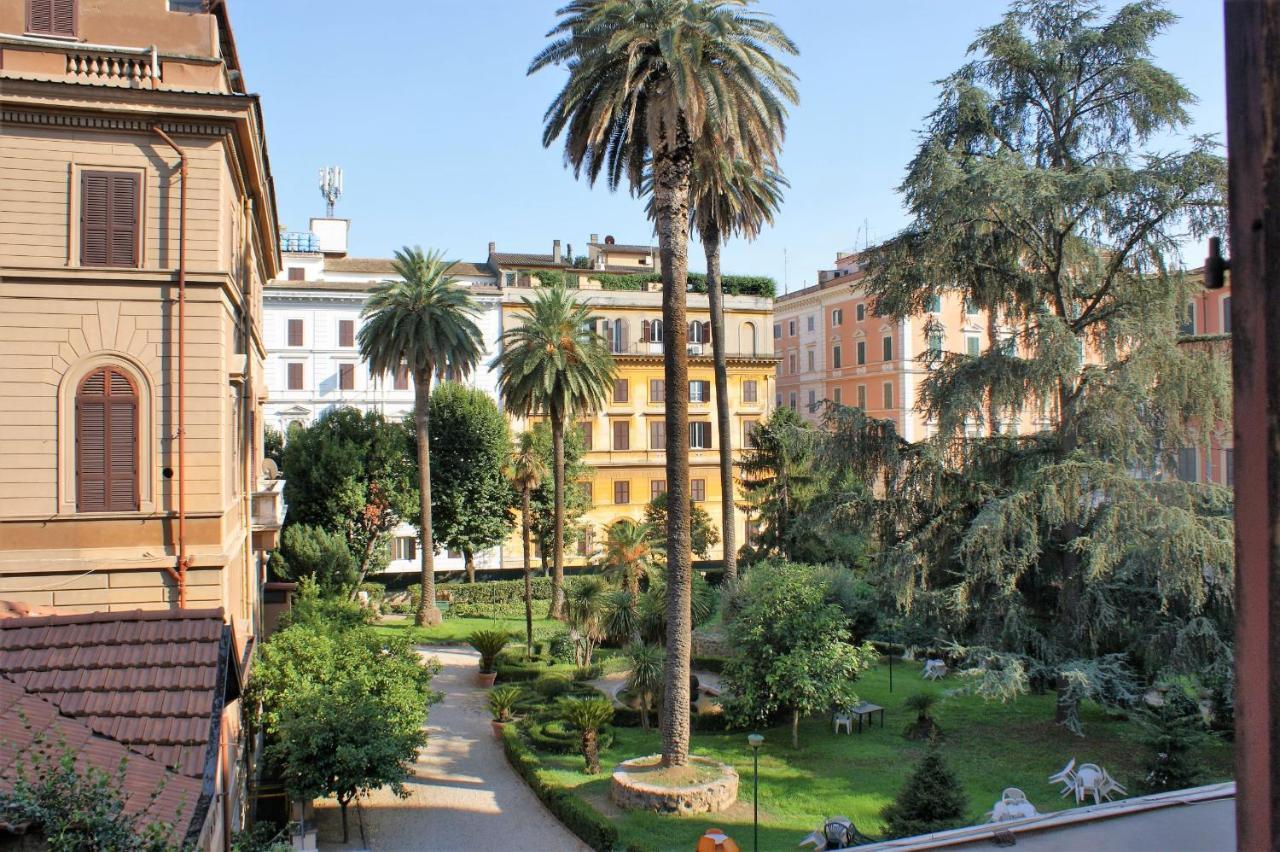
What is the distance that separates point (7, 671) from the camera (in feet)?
A: 33.8

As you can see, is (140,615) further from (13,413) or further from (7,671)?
(13,413)

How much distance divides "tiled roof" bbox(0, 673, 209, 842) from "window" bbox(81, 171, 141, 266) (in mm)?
6401

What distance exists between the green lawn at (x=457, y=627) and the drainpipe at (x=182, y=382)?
21.6 m

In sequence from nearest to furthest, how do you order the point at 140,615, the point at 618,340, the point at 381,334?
the point at 140,615
the point at 381,334
the point at 618,340

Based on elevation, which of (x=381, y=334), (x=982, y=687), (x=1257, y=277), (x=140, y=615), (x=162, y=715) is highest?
(x=381, y=334)

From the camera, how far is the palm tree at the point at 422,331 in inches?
1430

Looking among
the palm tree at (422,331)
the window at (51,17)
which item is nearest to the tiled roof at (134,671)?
the window at (51,17)

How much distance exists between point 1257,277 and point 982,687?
59.7ft

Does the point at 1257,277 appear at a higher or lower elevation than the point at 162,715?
higher

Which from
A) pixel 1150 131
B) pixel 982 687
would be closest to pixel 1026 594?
pixel 982 687

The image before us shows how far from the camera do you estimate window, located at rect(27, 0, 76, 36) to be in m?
14.5

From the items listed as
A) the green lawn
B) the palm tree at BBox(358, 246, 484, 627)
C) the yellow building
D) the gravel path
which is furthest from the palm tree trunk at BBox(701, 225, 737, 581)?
the yellow building

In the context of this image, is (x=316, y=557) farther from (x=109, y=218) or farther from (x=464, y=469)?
(x=109, y=218)

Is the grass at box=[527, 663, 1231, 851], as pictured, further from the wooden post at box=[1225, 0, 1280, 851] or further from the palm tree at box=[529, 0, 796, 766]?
the wooden post at box=[1225, 0, 1280, 851]
